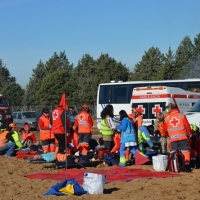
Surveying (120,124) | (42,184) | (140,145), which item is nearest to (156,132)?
(140,145)

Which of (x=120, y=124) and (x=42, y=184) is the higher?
(x=120, y=124)

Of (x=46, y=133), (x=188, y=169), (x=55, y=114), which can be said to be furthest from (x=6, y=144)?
(x=188, y=169)

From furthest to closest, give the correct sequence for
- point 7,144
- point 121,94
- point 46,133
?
point 121,94 → point 7,144 → point 46,133

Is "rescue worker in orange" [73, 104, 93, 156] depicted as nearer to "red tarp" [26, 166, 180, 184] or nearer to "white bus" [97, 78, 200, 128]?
"red tarp" [26, 166, 180, 184]

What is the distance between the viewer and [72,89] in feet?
249

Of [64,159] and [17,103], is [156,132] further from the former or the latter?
[17,103]

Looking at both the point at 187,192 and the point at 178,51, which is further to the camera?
the point at 178,51

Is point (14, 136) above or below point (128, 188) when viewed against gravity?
above

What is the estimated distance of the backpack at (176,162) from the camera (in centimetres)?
1382

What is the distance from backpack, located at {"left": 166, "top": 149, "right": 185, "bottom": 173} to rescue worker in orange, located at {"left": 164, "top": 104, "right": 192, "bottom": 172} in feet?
0.84

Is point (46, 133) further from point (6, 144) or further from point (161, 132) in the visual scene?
point (161, 132)

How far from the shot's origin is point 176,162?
13836 mm

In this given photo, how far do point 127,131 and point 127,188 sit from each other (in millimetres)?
4025

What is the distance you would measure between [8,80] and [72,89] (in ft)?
78.6
